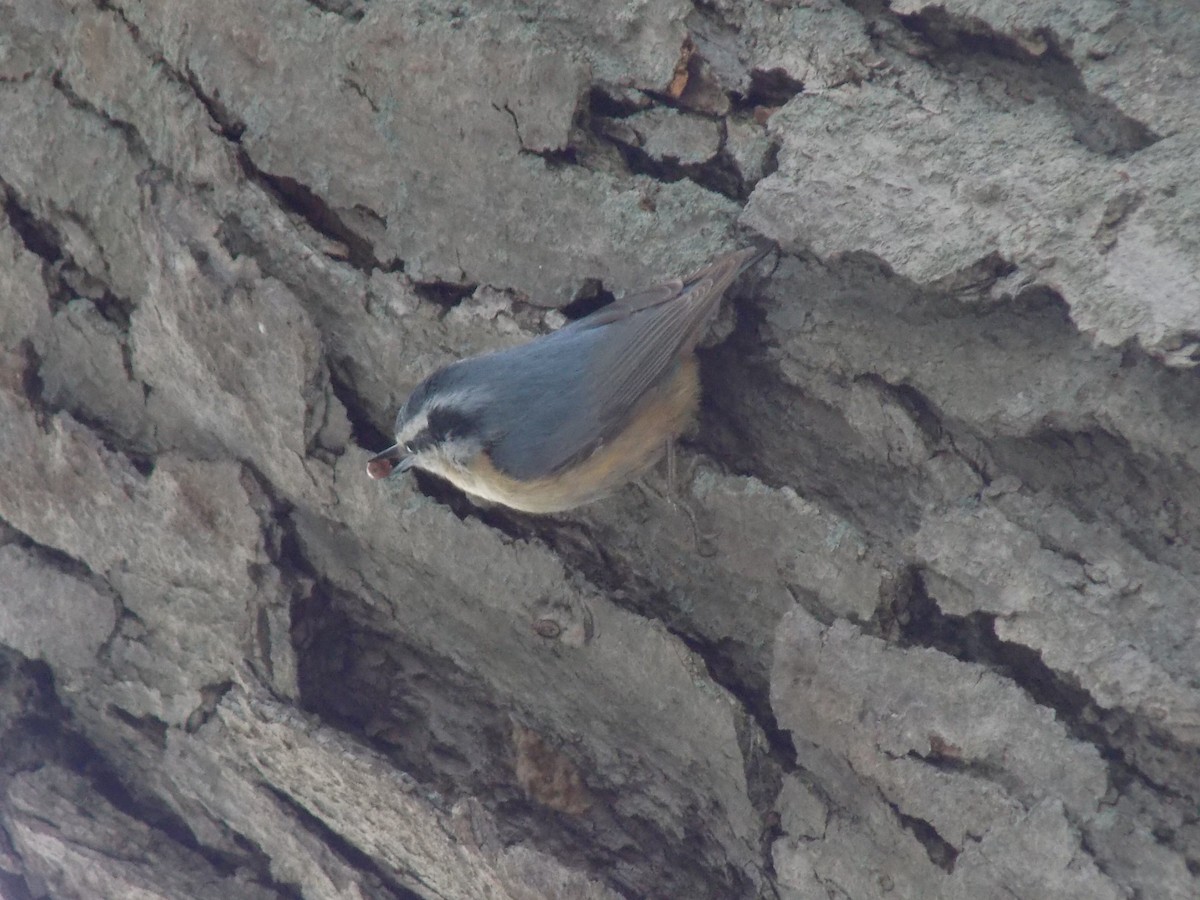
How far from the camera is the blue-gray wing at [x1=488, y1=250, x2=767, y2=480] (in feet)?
7.64

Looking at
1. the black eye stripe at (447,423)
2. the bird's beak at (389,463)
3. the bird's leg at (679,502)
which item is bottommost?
the bird's beak at (389,463)

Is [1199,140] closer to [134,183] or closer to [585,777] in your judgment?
[585,777]

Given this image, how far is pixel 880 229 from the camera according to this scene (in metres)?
2.06

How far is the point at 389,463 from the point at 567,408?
0.46m

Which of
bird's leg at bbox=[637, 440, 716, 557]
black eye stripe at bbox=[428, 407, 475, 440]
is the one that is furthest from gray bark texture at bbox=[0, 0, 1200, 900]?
black eye stripe at bbox=[428, 407, 475, 440]

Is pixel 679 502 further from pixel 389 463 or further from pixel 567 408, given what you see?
pixel 389 463

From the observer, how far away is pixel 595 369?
2.66 meters

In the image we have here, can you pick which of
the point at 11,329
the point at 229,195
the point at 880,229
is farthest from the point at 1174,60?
the point at 11,329

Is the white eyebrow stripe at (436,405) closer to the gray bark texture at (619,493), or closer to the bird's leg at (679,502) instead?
the gray bark texture at (619,493)

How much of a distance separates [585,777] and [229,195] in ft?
4.87

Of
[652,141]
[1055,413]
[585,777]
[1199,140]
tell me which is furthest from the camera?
[585,777]

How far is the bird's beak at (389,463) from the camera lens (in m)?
2.47

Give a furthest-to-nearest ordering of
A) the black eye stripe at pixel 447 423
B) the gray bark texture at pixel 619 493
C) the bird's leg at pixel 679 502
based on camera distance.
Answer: the black eye stripe at pixel 447 423 < the bird's leg at pixel 679 502 < the gray bark texture at pixel 619 493

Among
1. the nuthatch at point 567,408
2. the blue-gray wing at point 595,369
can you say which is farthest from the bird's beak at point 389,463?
the blue-gray wing at point 595,369
